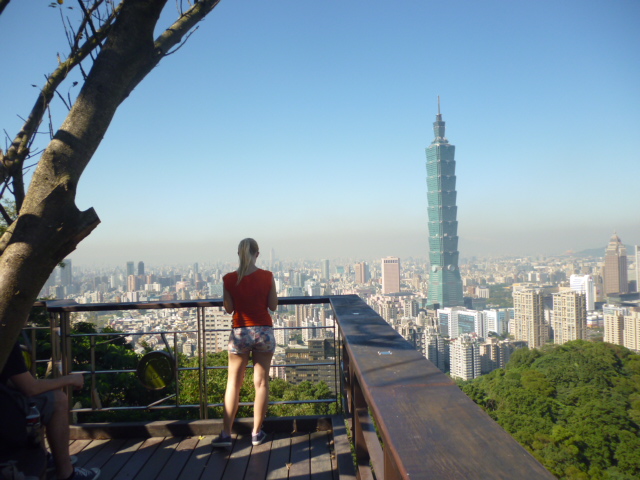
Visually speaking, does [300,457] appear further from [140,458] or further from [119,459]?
[119,459]

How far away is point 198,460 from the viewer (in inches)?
102

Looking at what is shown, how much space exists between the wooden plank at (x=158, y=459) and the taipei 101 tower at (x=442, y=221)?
8315 centimetres

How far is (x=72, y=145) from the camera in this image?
138 centimetres

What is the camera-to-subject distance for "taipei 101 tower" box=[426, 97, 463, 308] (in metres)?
88.2

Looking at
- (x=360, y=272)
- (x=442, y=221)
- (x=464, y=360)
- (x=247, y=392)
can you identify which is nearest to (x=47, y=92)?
(x=247, y=392)

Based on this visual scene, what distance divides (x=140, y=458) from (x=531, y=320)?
3565cm

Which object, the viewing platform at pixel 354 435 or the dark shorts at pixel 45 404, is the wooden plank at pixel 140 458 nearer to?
the viewing platform at pixel 354 435

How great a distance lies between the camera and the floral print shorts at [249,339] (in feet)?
8.79

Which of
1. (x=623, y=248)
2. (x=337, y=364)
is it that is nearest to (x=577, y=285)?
(x=623, y=248)

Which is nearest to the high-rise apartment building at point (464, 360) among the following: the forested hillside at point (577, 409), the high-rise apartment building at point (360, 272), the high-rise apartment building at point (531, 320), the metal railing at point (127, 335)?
the forested hillside at point (577, 409)

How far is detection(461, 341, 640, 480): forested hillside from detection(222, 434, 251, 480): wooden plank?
29.5 feet

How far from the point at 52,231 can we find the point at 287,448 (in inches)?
78.0

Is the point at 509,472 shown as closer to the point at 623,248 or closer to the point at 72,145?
the point at 72,145

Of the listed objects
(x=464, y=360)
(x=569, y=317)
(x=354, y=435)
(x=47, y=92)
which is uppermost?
(x=47, y=92)
